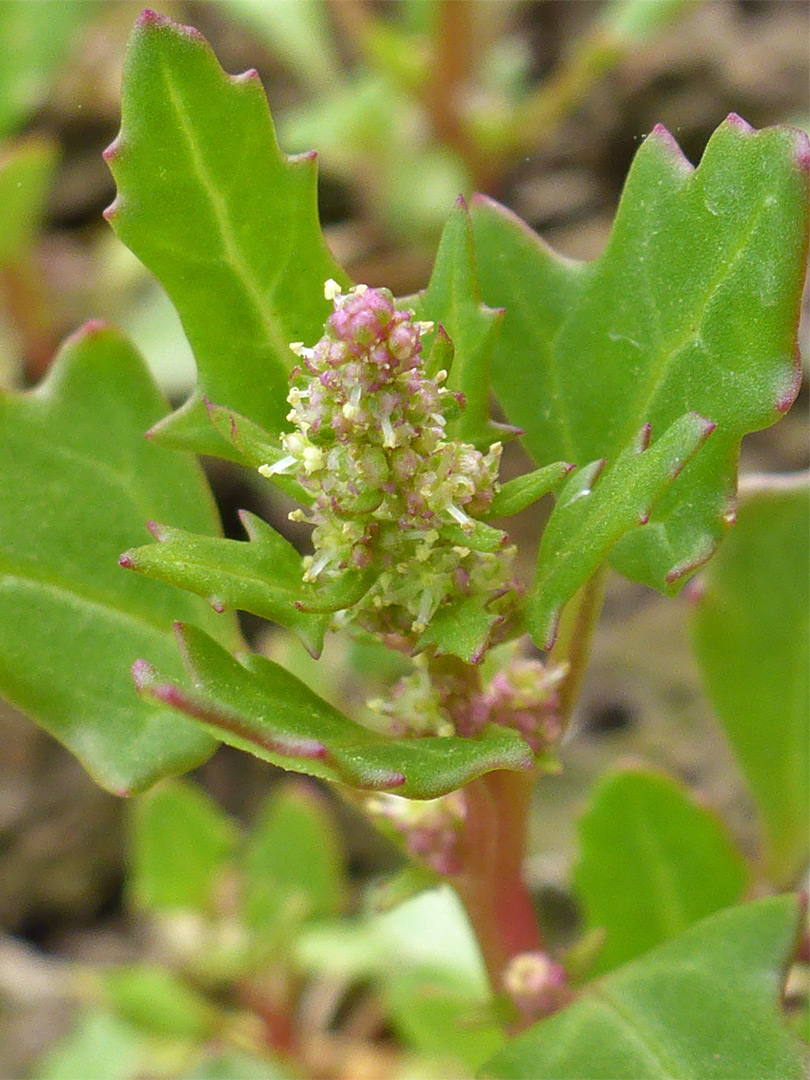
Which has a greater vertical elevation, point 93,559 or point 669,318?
point 669,318

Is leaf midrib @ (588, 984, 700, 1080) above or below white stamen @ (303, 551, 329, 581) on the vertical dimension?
below

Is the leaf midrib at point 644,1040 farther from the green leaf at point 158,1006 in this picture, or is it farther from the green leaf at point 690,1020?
the green leaf at point 158,1006

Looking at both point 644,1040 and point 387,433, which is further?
point 644,1040

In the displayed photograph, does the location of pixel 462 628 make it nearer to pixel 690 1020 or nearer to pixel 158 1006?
pixel 690 1020

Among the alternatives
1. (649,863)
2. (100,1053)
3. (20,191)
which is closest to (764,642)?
(649,863)

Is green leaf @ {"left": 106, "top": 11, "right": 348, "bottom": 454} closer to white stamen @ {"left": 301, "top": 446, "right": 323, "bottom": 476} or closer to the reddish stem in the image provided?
white stamen @ {"left": 301, "top": 446, "right": 323, "bottom": 476}

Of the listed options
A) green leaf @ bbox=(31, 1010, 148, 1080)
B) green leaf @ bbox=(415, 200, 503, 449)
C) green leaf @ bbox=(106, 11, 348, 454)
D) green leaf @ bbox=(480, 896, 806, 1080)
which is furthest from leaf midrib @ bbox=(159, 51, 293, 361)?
green leaf @ bbox=(31, 1010, 148, 1080)

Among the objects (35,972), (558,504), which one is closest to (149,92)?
(558,504)
